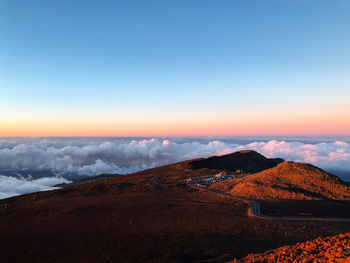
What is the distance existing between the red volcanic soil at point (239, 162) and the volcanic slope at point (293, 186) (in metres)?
41.0

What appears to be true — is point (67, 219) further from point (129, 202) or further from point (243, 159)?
point (243, 159)

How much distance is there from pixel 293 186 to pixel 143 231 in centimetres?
3421

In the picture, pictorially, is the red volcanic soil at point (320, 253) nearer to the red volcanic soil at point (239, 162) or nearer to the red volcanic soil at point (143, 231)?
the red volcanic soil at point (143, 231)

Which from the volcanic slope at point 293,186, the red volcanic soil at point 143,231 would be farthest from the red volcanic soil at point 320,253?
the volcanic slope at point 293,186

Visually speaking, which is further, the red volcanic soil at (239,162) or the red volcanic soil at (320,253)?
the red volcanic soil at (239,162)

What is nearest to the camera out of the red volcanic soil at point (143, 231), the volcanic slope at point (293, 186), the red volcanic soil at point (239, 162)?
the red volcanic soil at point (143, 231)

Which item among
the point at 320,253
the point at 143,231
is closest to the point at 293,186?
the point at 143,231

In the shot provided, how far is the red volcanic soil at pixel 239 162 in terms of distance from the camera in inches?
3759

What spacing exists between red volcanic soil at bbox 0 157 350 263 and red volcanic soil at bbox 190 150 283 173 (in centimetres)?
5716

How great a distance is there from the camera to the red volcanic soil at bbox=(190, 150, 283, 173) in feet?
313

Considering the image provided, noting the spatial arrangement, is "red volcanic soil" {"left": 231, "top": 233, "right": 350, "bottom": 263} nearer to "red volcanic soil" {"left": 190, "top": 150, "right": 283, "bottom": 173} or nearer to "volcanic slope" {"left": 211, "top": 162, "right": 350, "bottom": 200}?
"volcanic slope" {"left": 211, "top": 162, "right": 350, "bottom": 200}

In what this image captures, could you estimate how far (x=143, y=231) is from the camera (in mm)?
24922

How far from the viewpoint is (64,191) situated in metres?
52.0

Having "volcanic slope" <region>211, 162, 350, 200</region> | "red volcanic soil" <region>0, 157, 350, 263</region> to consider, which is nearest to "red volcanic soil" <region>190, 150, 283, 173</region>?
A: "volcanic slope" <region>211, 162, 350, 200</region>
